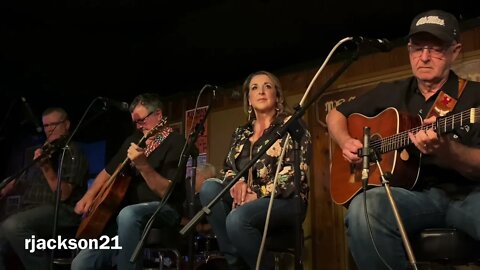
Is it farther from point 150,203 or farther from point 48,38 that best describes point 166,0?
point 150,203

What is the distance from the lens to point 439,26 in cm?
186

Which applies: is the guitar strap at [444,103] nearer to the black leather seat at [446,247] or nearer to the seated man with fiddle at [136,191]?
the black leather seat at [446,247]

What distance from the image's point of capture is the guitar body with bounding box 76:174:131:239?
2729mm

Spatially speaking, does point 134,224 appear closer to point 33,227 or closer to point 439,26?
point 33,227

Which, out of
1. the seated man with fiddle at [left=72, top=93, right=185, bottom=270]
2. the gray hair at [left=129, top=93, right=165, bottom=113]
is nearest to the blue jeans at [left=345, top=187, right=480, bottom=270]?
the seated man with fiddle at [left=72, top=93, right=185, bottom=270]

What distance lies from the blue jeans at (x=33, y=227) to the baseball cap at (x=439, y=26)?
2.32 metres

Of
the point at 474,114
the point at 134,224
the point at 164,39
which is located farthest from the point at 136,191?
the point at 474,114

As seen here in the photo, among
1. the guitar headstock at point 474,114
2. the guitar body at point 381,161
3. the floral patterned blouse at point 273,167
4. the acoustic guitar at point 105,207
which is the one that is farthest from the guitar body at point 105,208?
the guitar headstock at point 474,114

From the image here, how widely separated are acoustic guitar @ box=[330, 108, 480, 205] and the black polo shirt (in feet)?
0.13

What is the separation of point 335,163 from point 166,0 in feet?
6.68

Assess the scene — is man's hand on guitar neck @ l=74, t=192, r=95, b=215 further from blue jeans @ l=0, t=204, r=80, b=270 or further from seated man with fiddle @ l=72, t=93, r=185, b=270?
blue jeans @ l=0, t=204, r=80, b=270

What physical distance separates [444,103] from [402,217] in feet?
1.56

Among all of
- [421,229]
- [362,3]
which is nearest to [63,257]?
[421,229]

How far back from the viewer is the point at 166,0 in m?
3.59
